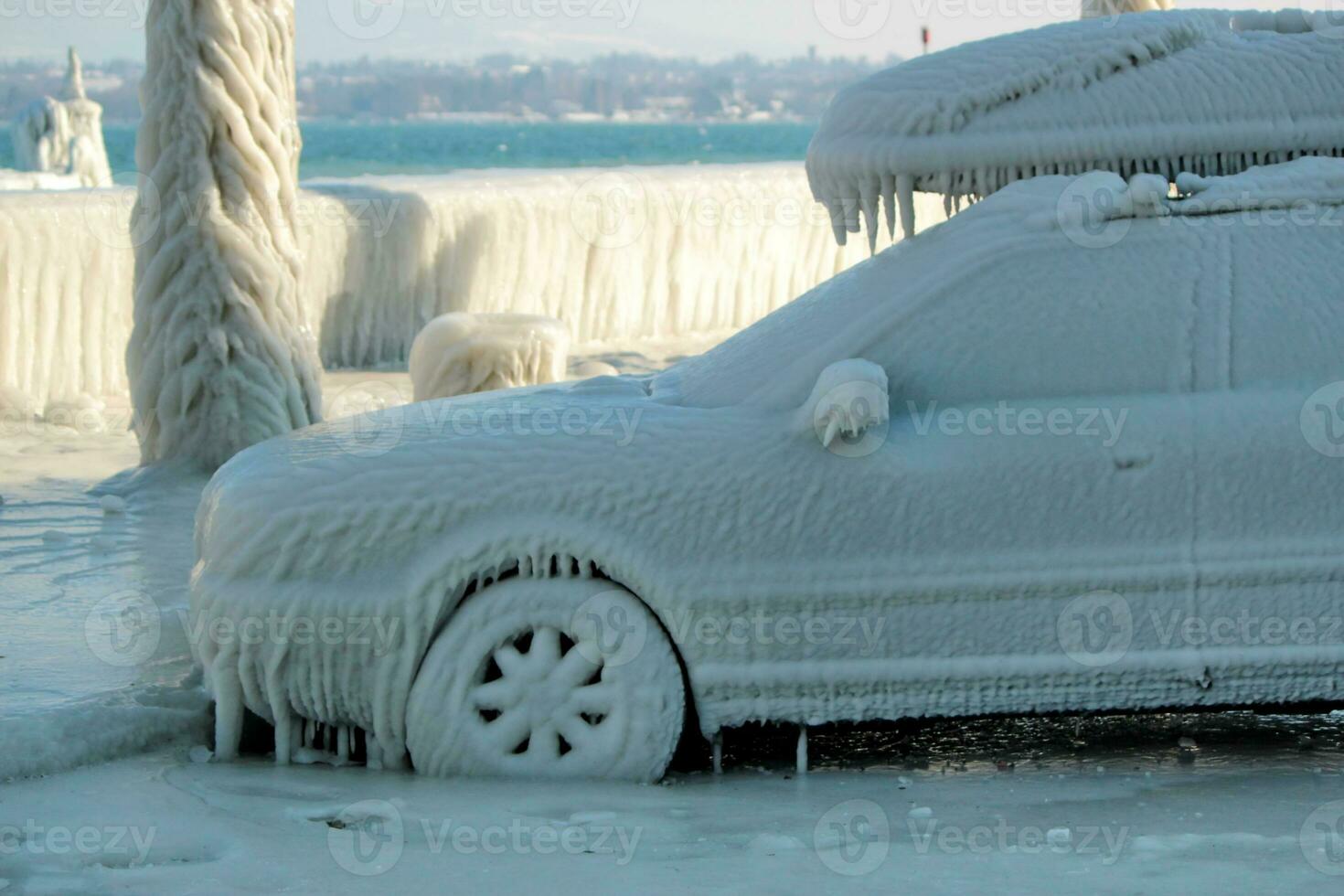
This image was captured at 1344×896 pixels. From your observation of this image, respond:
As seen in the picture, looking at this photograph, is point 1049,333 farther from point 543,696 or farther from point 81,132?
point 81,132

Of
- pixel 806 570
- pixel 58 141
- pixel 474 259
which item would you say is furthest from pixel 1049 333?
pixel 58 141

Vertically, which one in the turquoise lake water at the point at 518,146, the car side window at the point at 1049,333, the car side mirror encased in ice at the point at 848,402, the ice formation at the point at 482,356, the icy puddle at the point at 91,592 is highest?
the turquoise lake water at the point at 518,146

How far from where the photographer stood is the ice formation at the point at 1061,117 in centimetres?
386

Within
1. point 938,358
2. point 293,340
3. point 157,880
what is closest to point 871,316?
point 938,358

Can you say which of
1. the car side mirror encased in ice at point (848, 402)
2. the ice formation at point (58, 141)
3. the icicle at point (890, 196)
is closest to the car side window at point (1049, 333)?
the car side mirror encased in ice at point (848, 402)

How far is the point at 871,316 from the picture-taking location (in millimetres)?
3723

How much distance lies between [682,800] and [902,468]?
869 millimetres

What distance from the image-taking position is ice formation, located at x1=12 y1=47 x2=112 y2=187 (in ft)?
79.9

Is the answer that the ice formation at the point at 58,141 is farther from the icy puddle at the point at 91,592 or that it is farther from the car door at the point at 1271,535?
the car door at the point at 1271,535

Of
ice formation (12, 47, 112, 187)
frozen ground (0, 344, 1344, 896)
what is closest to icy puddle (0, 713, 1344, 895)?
frozen ground (0, 344, 1344, 896)

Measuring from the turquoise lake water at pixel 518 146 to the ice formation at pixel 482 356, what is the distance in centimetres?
3995

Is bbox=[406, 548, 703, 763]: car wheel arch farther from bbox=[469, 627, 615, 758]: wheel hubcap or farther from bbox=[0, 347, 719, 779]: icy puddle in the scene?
bbox=[0, 347, 719, 779]: icy puddle

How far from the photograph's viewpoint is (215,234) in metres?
6.81

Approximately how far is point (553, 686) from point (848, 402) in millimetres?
893
